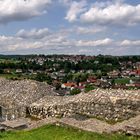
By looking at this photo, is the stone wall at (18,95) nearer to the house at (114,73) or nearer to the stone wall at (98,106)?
the stone wall at (98,106)

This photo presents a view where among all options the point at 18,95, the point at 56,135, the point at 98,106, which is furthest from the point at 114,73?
the point at 56,135

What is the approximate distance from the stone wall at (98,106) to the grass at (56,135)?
11.5 ft

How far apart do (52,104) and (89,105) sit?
2.19 meters

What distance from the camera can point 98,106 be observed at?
59.4 ft

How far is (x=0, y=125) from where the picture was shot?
674 inches

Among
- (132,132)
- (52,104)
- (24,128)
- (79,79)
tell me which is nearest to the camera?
(132,132)

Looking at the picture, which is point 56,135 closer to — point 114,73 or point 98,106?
point 98,106

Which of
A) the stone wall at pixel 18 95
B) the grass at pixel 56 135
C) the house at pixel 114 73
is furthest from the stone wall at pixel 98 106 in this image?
the house at pixel 114 73

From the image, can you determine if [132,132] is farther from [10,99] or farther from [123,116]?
[10,99]

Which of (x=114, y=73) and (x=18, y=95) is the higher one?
(x=18, y=95)

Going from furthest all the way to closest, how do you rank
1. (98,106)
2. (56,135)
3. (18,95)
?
(18,95) → (98,106) → (56,135)

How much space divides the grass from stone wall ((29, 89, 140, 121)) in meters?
3.51

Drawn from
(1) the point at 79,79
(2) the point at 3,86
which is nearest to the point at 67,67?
(1) the point at 79,79

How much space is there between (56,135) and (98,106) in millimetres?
4548
